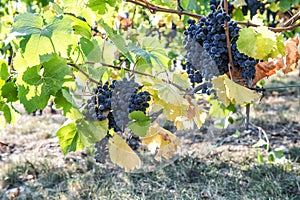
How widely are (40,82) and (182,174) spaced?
1.88 metres

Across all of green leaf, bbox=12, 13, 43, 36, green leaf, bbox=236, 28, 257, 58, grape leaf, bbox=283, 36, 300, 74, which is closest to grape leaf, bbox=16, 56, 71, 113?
green leaf, bbox=12, 13, 43, 36

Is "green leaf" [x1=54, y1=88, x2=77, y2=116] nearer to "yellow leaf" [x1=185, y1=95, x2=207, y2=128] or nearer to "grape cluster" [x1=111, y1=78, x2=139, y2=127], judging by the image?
"grape cluster" [x1=111, y1=78, x2=139, y2=127]

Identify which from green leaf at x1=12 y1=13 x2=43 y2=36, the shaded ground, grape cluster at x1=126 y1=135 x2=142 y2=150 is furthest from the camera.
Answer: the shaded ground

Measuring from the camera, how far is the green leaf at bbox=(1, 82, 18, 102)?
1.12m

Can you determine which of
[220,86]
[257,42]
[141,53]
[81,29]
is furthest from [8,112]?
[257,42]

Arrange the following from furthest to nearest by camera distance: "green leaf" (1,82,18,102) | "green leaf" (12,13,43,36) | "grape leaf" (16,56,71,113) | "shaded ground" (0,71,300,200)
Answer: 1. "shaded ground" (0,71,300,200)
2. "green leaf" (1,82,18,102)
3. "grape leaf" (16,56,71,113)
4. "green leaf" (12,13,43,36)

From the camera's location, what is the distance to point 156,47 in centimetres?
122

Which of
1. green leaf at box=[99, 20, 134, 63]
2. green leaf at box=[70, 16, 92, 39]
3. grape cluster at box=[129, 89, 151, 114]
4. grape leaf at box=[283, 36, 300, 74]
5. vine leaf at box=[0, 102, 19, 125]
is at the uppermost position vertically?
green leaf at box=[70, 16, 92, 39]

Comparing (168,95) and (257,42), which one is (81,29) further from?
(257,42)

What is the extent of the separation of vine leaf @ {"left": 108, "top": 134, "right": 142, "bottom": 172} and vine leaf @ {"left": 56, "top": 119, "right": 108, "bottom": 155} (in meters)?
0.05

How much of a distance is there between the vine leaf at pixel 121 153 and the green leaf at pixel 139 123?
0.05 meters

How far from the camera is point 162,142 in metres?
1.29

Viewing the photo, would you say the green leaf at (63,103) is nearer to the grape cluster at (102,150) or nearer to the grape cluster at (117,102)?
the grape cluster at (117,102)

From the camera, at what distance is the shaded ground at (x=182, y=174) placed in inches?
94.7
